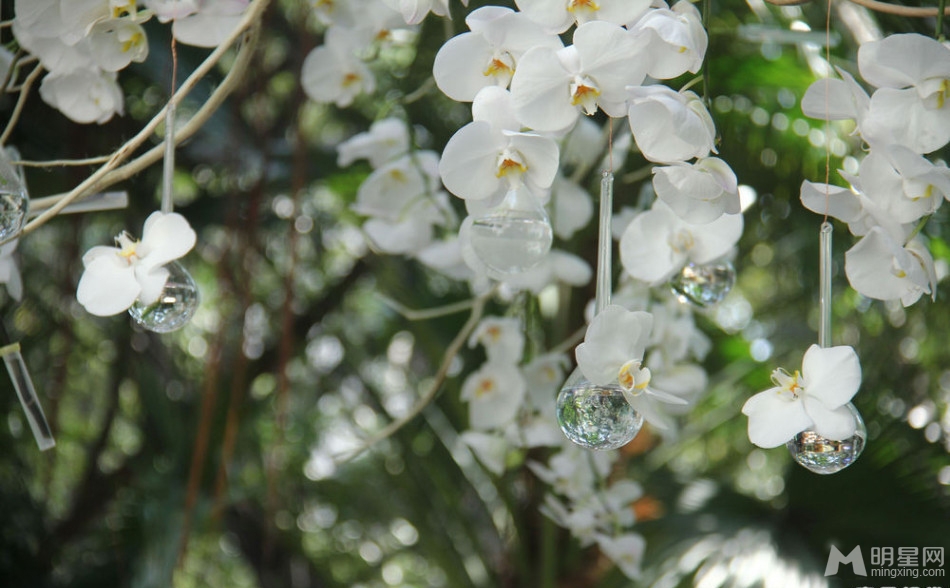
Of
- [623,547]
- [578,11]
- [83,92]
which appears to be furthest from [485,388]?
A: [578,11]

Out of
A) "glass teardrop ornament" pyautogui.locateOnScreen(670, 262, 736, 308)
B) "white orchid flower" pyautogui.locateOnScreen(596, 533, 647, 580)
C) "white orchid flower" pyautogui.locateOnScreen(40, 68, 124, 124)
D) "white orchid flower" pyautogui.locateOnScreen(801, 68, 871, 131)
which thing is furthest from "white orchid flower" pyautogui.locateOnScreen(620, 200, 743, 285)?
"white orchid flower" pyautogui.locateOnScreen(596, 533, 647, 580)

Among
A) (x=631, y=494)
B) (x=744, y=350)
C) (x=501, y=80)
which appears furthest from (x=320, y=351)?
(x=501, y=80)

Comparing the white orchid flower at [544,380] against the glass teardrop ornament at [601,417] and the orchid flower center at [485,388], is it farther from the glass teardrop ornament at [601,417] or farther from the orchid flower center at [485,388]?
the glass teardrop ornament at [601,417]

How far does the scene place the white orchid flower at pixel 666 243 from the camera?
2.04 feet

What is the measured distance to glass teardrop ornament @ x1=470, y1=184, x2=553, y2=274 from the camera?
0.50 metres

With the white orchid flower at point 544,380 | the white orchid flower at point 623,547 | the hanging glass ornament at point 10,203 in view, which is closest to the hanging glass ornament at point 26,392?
the hanging glass ornament at point 10,203

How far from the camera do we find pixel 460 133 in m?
0.44

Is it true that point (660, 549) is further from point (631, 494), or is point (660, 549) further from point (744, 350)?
point (744, 350)

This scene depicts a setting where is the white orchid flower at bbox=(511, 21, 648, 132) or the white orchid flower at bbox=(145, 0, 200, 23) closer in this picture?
the white orchid flower at bbox=(511, 21, 648, 132)

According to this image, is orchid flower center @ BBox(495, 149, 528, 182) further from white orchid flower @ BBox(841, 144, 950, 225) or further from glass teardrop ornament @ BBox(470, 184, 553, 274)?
white orchid flower @ BBox(841, 144, 950, 225)

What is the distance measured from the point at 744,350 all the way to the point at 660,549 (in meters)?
0.42

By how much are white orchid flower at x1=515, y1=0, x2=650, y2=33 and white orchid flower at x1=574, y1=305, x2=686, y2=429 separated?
129mm

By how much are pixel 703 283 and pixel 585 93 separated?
0.95ft

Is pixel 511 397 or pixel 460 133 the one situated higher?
pixel 460 133
